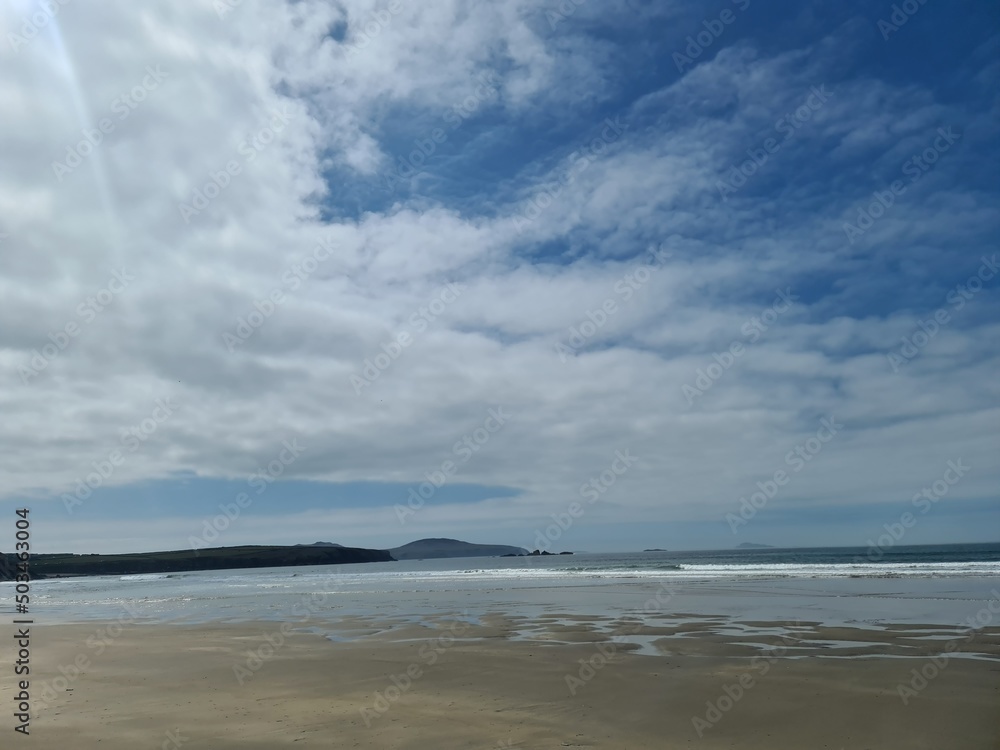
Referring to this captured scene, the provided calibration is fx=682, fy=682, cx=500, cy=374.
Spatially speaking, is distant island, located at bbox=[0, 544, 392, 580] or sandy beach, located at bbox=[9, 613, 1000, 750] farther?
distant island, located at bbox=[0, 544, 392, 580]

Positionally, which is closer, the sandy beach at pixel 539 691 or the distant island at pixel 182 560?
the sandy beach at pixel 539 691

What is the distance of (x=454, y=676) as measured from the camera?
1330 centimetres

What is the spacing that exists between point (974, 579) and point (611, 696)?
32.6 meters

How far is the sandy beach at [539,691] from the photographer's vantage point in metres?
9.23

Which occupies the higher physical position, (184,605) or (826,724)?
(826,724)

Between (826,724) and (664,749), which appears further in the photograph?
→ (826,724)

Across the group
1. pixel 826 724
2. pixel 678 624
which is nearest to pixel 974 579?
pixel 678 624

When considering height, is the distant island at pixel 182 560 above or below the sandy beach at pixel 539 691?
below

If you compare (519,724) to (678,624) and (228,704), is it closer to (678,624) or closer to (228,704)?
(228,704)

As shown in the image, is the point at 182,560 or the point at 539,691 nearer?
the point at 539,691

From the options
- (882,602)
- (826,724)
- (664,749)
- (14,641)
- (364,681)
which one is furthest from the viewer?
(882,602)

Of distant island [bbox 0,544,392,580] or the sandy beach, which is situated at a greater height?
the sandy beach

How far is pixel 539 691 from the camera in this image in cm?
1178

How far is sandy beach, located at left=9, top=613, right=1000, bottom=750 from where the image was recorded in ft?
30.3
